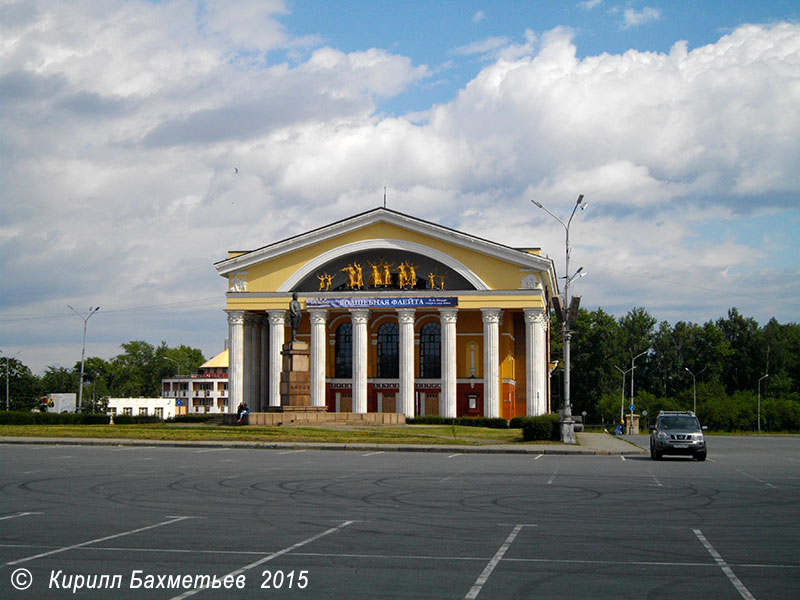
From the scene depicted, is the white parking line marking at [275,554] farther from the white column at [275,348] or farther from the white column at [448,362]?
the white column at [275,348]

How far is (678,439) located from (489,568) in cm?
2154

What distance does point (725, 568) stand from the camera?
10.3 metres

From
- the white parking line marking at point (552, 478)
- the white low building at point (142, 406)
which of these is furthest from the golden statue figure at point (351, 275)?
the white low building at point (142, 406)

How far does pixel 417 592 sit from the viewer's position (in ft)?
29.3

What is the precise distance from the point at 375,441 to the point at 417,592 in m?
30.0

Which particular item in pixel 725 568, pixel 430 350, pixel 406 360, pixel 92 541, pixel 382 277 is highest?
pixel 382 277

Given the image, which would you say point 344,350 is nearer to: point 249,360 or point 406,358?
point 249,360

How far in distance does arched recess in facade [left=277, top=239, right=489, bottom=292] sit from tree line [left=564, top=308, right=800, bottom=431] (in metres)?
51.1

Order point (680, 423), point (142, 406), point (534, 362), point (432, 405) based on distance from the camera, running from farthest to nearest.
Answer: point (142, 406) < point (432, 405) < point (534, 362) < point (680, 423)

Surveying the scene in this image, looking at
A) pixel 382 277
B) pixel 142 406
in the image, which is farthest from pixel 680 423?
pixel 142 406

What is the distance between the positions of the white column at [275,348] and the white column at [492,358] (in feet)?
47.9

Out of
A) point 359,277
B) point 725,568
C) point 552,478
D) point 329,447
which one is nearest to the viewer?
point 725,568

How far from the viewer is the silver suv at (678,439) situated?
2997cm

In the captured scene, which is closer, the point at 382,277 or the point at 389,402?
the point at 382,277
